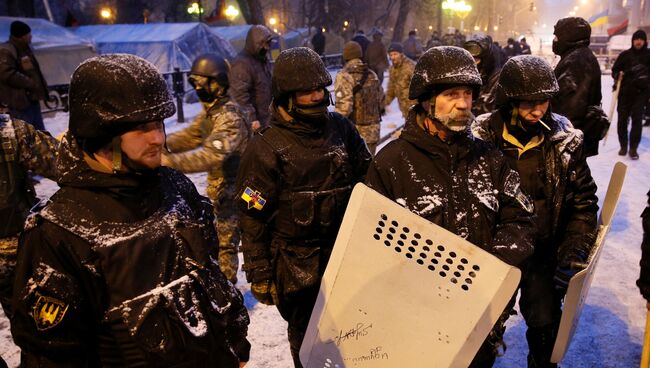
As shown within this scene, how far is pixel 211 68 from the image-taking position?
13.7 feet

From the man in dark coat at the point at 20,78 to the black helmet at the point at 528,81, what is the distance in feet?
26.2

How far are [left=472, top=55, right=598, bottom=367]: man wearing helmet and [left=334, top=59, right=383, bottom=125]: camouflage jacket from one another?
3992 mm

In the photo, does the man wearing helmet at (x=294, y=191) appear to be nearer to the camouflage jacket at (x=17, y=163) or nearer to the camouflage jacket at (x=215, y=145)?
the camouflage jacket at (x=215, y=145)

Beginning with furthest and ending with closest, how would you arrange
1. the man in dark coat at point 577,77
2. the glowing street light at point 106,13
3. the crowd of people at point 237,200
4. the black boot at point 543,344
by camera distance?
the glowing street light at point 106,13 < the man in dark coat at point 577,77 < the black boot at point 543,344 < the crowd of people at point 237,200

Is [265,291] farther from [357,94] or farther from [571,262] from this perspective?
[357,94]

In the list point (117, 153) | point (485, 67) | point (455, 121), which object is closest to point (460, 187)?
point (455, 121)

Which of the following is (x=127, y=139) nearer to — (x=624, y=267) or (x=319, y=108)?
(x=319, y=108)

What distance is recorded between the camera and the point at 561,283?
3.04 meters

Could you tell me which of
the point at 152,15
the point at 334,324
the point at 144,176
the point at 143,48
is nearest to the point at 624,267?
the point at 334,324

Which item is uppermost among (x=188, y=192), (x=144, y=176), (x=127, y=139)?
(x=127, y=139)

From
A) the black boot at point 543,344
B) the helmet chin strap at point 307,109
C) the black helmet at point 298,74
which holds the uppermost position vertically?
the black helmet at point 298,74

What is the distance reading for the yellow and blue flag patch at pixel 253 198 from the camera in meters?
2.97

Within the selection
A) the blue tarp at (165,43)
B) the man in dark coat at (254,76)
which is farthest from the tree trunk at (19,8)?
the man in dark coat at (254,76)

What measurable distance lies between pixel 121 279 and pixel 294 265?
1.48 meters
